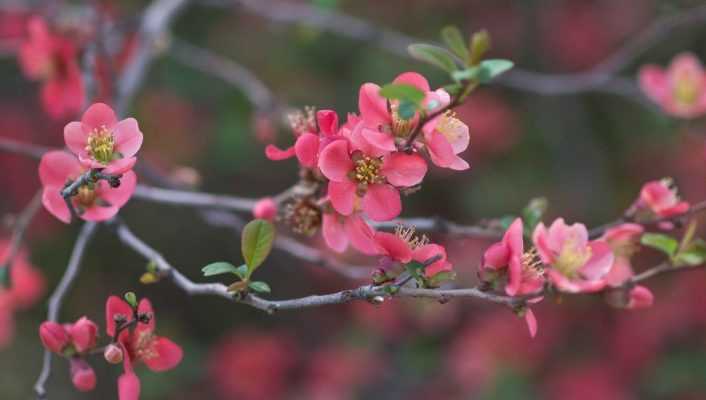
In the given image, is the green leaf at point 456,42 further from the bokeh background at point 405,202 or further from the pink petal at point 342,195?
the bokeh background at point 405,202

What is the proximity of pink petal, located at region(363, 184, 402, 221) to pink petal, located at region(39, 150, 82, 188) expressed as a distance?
1.14ft

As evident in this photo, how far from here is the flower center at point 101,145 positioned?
32.8 inches

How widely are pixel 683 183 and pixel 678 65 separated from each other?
1.01 metres

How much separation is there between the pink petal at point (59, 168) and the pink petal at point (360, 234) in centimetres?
32

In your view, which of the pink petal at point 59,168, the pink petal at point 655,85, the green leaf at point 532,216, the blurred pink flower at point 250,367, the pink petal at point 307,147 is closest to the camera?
the pink petal at point 307,147

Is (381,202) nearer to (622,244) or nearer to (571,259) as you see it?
(571,259)

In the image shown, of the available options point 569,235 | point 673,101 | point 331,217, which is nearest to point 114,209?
point 331,217

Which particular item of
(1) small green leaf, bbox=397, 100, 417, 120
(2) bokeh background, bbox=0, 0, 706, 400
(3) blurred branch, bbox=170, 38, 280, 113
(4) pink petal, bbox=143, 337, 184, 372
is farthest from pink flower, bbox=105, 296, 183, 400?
(2) bokeh background, bbox=0, 0, 706, 400

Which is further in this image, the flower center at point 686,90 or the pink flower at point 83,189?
the flower center at point 686,90

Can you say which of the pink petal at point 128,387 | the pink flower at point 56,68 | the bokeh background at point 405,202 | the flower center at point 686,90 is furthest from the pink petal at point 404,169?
the bokeh background at point 405,202

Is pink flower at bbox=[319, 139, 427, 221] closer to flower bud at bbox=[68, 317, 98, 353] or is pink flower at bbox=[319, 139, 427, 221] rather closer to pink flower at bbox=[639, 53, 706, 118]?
flower bud at bbox=[68, 317, 98, 353]

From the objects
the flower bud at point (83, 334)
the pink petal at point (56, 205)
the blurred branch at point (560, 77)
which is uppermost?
the blurred branch at point (560, 77)

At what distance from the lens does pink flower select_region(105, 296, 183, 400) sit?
858 millimetres

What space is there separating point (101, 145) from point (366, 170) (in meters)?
0.26
